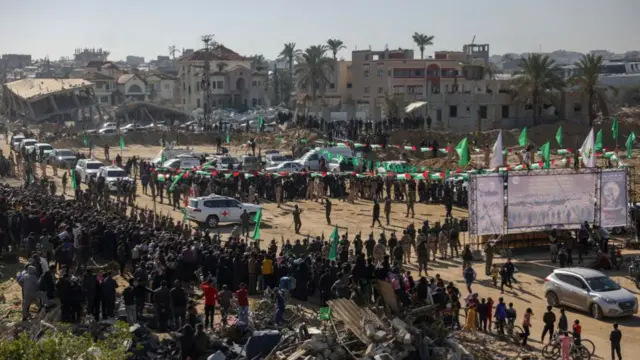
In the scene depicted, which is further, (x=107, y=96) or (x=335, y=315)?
(x=107, y=96)

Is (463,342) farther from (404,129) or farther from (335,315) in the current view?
(404,129)

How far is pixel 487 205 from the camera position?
1131 inches

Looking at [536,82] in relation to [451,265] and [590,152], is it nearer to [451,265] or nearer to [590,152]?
[590,152]

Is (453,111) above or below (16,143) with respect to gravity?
above

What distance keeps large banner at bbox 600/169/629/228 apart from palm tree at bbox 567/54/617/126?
1348 inches

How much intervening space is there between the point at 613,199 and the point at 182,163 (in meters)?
23.6

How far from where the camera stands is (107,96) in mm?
108625

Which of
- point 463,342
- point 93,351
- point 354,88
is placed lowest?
point 463,342

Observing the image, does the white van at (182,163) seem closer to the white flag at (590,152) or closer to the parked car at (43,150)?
the parked car at (43,150)

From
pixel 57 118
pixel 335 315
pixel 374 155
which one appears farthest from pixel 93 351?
pixel 57 118

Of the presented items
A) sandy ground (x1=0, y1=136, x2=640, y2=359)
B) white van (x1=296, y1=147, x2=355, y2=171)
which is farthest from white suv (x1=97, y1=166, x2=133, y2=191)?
white van (x1=296, y1=147, x2=355, y2=171)

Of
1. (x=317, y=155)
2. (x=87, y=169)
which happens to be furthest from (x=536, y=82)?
(x=87, y=169)

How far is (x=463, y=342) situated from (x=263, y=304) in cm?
496

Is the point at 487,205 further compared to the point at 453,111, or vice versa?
the point at 453,111
